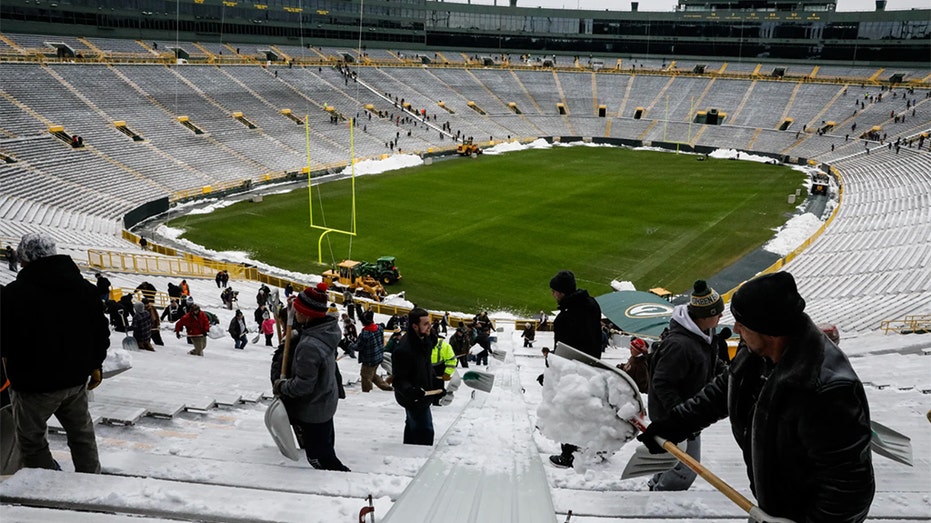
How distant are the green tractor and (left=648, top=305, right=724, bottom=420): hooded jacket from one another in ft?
59.4

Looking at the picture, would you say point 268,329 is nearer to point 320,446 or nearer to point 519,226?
point 320,446

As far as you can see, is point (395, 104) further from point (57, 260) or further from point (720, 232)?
point (57, 260)

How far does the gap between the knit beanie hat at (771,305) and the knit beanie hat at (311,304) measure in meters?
2.77

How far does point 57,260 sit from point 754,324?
3761mm

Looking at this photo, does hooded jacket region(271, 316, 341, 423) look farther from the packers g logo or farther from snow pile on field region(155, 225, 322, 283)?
snow pile on field region(155, 225, 322, 283)

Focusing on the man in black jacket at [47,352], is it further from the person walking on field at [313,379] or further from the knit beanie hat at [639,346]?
the knit beanie hat at [639,346]

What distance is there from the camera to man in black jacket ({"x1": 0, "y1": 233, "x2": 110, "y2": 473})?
12.4 feet

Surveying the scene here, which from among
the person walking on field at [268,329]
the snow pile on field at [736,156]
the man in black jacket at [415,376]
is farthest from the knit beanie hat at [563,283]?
the snow pile on field at [736,156]

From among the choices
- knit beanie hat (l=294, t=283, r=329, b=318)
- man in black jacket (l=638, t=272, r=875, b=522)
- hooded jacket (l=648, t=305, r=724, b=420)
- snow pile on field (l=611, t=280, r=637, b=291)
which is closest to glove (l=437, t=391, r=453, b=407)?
knit beanie hat (l=294, t=283, r=329, b=318)

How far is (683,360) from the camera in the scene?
4.02 metres

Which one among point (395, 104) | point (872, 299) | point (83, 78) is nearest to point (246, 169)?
point (83, 78)

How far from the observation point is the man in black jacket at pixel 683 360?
4.02 metres

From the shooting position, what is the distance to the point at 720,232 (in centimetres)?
2866

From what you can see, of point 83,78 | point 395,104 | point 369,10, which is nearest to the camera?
point 83,78
